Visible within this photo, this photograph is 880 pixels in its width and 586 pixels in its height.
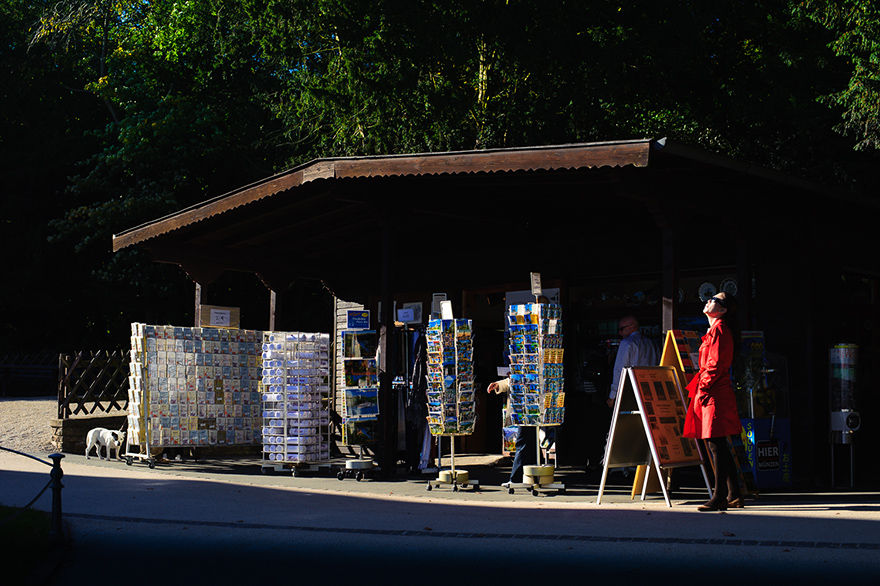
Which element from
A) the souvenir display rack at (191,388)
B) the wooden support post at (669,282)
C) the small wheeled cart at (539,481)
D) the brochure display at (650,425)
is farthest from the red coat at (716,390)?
the souvenir display rack at (191,388)

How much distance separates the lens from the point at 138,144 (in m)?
27.3

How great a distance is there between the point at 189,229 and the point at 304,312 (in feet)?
58.5

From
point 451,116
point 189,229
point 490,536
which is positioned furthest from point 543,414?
point 451,116

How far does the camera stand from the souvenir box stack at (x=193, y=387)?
11.9m

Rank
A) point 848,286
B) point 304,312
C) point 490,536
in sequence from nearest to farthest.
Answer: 1. point 490,536
2. point 848,286
3. point 304,312

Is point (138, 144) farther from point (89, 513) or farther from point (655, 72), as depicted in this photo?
point (89, 513)

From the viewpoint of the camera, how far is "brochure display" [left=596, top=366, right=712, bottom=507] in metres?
7.85

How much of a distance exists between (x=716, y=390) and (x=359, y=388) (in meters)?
4.46

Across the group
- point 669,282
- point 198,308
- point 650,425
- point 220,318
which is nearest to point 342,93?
point 198,308

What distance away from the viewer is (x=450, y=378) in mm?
9570

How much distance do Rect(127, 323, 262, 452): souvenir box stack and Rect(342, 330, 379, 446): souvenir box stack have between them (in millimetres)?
2646

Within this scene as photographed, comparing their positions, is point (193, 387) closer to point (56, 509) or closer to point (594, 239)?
point (594, 239)

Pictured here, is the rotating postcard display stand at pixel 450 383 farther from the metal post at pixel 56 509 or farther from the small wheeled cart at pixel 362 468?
the metal post at pixel 56 509

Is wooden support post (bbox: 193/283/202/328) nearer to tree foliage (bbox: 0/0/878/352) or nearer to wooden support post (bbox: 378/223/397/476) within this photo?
wooden support post (bbox: 378/223/397/476)
